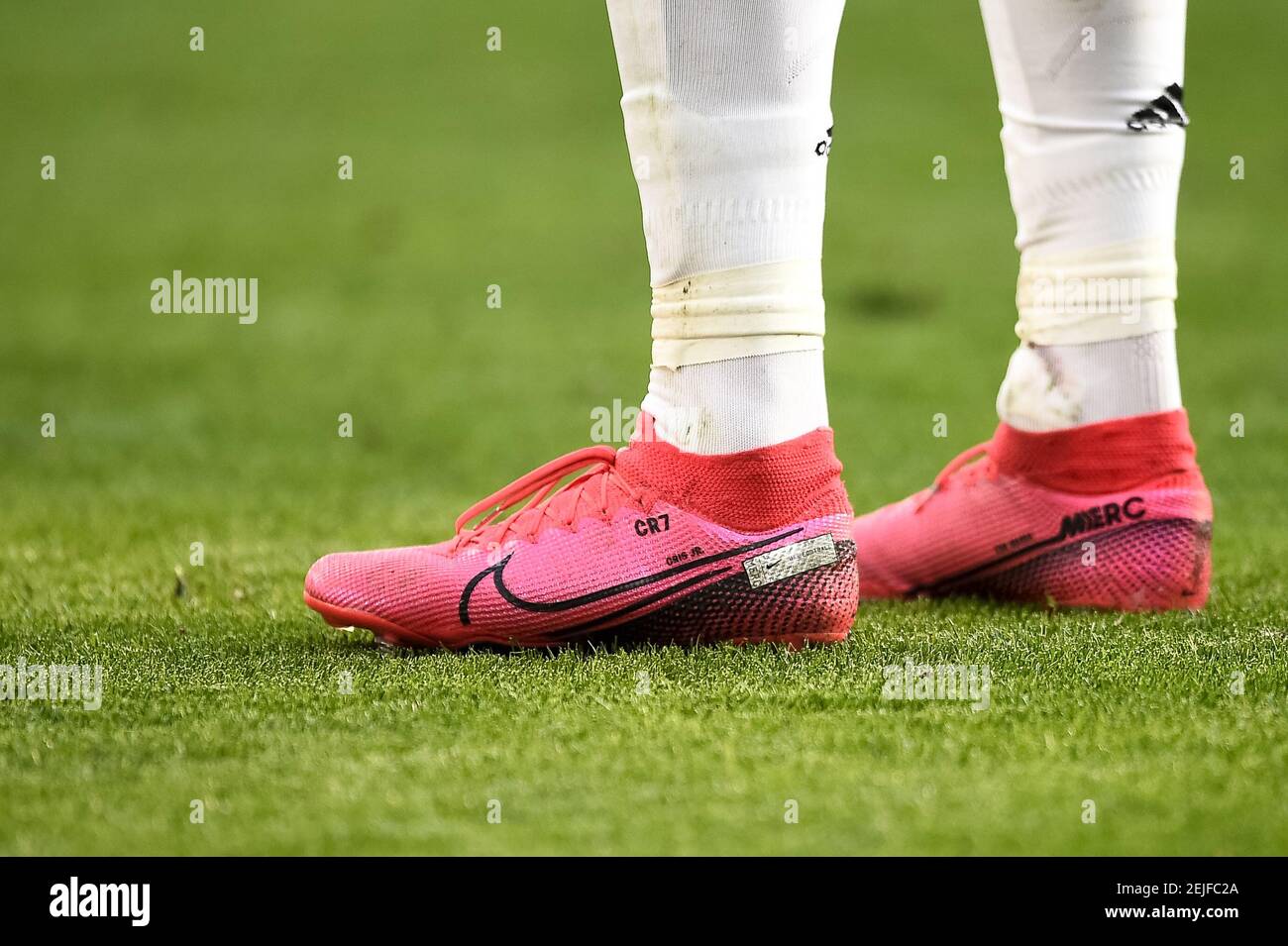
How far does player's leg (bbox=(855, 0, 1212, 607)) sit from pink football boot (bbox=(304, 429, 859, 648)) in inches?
11.8

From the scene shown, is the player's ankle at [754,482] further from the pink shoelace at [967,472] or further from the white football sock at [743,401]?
the pink shoelace at [967,472]

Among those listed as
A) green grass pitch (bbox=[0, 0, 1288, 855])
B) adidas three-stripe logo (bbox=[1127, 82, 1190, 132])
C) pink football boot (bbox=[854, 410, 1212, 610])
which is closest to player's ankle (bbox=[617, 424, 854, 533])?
green grass pitch (bbox=[0, 0, 1288, 855])

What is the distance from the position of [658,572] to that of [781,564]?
0.33ft

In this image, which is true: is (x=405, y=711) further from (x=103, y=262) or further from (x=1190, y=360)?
(x=103, y=262)

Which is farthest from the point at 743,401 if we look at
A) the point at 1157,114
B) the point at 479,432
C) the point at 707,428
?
the point at 479,432

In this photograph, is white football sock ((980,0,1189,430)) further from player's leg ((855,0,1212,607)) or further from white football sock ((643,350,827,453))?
white football sock ((643,350,827,453))

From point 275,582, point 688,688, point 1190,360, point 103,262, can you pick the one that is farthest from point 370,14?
point 688,688

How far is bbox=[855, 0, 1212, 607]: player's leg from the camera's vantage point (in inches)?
56.9

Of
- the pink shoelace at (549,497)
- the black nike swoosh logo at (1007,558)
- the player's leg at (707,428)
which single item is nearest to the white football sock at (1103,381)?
the black nike swoosh logo at (1007,558)

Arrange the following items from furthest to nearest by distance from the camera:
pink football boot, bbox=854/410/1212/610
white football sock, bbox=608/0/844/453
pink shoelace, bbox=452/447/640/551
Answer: pink football boot, bbox=854/410/1212/610 < pink shoelace, bbox=452/447/640/551 < white football sock, bbox=608/0/844/453

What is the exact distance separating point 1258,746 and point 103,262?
4094 millimetres

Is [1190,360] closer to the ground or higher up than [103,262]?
closer to the ground

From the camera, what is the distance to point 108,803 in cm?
90
